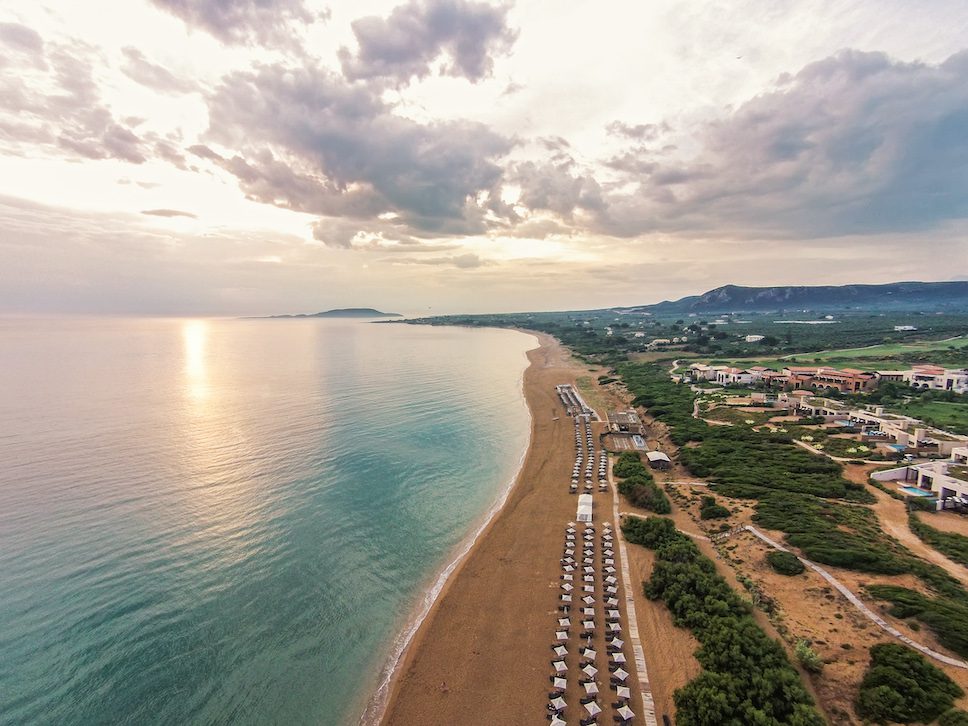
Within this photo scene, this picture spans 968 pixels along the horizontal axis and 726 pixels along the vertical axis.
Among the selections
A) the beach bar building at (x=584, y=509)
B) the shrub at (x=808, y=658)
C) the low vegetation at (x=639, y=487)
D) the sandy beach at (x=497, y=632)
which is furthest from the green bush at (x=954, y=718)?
the beach bar building at (x=584, y=509)

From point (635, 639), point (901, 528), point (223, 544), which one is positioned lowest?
A: point (635, 639)

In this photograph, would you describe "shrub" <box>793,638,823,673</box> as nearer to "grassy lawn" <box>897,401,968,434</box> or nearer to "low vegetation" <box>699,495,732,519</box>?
"low vegetation" <box>699,495,732,519</box>

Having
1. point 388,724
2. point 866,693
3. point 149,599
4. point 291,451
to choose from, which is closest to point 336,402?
point 291,451

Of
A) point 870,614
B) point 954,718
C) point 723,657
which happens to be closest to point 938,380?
point 870,614

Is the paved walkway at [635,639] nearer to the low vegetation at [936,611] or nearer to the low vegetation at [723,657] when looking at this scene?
the low vegetation at [723,657]

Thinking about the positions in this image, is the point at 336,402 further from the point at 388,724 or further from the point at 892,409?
the point at 892,409

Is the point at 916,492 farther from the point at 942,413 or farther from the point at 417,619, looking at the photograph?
the point at 417,619

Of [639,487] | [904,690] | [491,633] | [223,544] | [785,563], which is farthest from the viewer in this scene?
[639,487]
